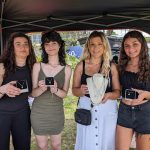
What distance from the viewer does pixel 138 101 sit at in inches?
107

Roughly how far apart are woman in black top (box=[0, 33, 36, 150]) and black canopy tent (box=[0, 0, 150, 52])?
1437 mm

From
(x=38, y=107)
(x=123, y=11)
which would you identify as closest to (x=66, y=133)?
(x=123, y=11)

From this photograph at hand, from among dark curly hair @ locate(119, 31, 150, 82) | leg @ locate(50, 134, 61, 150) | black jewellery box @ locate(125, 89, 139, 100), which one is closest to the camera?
black jewellery box @ locate(125, 89, 139, 100)

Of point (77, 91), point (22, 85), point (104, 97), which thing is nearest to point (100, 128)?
point (104, 97)

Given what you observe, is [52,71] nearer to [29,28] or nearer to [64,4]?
[64,4]

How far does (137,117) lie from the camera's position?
2.73 metres

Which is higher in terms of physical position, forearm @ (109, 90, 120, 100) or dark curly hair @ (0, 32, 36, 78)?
dark curly hair @ (0, 32, 36, 78)

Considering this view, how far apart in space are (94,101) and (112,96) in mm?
179

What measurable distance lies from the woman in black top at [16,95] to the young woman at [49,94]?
89mm

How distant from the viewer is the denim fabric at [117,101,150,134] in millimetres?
2730

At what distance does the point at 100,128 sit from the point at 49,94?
58cm

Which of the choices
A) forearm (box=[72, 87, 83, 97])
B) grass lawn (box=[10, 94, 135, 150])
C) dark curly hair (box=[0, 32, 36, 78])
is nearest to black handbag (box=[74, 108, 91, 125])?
forearm (box=[72, 87, 83, 97])

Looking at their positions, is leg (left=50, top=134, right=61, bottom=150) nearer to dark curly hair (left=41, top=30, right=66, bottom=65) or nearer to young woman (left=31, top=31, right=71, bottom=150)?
young woman (left=31, top=31, right=71, bottom=150)

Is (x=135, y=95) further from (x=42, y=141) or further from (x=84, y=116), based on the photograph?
(x=42, y=141)
